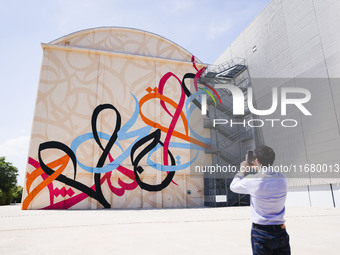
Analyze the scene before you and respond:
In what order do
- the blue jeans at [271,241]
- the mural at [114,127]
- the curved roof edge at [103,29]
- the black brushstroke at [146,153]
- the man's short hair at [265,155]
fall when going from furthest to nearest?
the curved roof edge at [103,29], the black brushstroke at [146,153], the mural at [114,127], the man's short hair at [265,155], the blue jeans at [271,241]

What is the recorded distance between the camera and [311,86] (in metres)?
18.2

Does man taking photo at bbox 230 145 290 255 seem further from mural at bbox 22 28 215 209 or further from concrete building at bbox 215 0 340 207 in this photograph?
mural at bbox 22 28 215 209

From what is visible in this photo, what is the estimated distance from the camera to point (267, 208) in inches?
102

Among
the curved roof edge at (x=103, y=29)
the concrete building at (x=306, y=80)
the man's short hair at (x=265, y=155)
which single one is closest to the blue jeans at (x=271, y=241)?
the man's short hair at (x=265, y=155)

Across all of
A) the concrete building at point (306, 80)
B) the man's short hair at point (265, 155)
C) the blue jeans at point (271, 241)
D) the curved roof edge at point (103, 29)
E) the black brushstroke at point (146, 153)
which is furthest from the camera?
the curved roof edge at point (103, 29)

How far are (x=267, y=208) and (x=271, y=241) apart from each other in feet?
1.05

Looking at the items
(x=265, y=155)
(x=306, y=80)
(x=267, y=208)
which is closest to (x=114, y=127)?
(x=306, y=80)

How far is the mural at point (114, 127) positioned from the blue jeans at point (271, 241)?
18.9 meters

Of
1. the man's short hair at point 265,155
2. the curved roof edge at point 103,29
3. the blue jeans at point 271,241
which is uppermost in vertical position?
the curved roof edge at point 103,29

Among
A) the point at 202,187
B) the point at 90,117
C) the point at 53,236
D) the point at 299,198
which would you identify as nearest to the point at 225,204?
the point at 202,187

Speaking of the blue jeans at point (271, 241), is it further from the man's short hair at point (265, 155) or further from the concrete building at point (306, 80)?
the concrete building at point (306, 80)

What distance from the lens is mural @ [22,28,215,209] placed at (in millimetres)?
19547

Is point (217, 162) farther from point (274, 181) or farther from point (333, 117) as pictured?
point (274, 181)

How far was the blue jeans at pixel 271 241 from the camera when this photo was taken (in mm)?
2453
